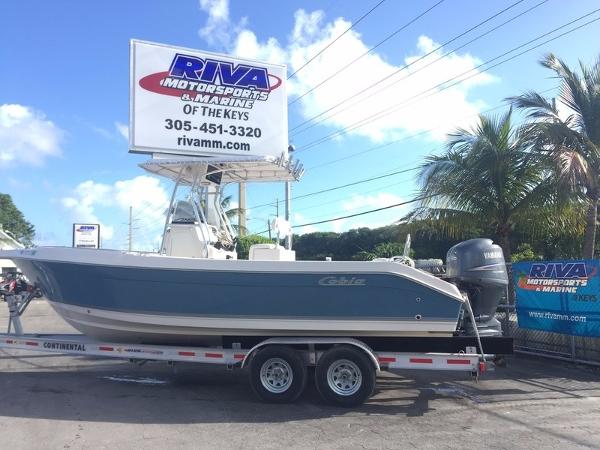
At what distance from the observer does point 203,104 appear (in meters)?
9.90

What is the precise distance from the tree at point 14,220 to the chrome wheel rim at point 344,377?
2984 inches

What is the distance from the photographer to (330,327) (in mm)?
7145

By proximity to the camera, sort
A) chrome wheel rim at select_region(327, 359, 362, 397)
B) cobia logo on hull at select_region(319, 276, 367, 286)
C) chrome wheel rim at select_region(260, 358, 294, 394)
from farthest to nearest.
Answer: chrome wheel rim at select_region(260, 358, 294, 394), chrome wheel rim at select_region(327, 359, 362, 397), cobia logo on hull at select_region(319, 276, 367, 286)

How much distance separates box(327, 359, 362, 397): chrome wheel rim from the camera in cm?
707

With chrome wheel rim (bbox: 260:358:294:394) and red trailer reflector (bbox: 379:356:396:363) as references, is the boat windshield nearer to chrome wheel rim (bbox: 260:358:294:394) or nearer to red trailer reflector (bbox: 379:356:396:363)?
chrome wheel rim (bbox: 260:358:294:394)

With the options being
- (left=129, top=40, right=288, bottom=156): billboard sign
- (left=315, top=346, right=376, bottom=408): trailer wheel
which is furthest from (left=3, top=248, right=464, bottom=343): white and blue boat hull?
(left=129, top=40, right=288, bottom=156): billboard sign

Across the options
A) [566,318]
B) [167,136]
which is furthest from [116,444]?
[566,318]

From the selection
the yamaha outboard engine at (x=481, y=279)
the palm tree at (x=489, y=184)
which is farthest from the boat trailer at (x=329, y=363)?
the palm tree at (x=489, y=184)

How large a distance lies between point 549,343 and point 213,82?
7.66 m

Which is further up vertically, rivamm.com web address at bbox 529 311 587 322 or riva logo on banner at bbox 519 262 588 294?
riva logo on banner at bbox 519 262 588 294

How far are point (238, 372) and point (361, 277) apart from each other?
3648 mm

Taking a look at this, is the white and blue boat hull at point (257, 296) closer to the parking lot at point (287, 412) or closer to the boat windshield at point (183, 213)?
the parking lot at point (287, 412)

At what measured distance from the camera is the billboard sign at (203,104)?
9.45 meters

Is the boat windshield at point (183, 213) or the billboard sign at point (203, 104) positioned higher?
the billboard sign at point (203, 104)
